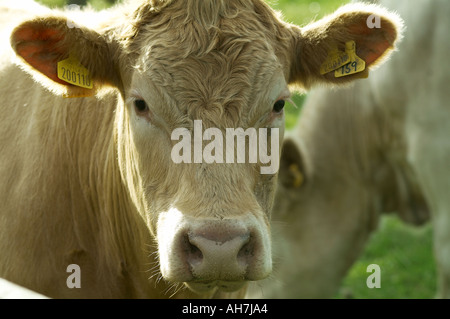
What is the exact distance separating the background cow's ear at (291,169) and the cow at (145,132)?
9.66 ft

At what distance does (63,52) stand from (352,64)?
5.21ft

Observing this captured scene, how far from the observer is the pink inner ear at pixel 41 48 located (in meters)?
3.60

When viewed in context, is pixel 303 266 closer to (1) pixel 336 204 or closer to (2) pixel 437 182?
(1) pixel 336 204

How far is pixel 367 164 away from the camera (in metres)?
7.77

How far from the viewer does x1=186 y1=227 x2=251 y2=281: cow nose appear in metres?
3.04

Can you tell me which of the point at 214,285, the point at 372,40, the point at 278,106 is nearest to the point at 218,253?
the point at 214,285

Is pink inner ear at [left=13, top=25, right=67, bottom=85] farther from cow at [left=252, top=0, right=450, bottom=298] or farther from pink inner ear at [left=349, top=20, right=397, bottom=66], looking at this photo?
cow at [left=252, top=0, right=450, bottom=298]

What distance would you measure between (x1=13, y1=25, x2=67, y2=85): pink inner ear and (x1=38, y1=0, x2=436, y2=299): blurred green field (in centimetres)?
383

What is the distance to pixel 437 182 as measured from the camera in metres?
6.29

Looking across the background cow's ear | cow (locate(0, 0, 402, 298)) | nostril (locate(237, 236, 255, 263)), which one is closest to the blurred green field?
the background cow's ear

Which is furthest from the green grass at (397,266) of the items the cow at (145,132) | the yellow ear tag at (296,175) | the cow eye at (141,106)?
the cow eye at (141,106)

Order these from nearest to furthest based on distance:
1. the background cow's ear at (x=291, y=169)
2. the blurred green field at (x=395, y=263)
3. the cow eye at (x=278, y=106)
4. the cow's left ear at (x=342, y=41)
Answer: the cow eye at (x=278, y=106)
the cow's left ear at (x=342, y=41)
the background cow's ear at (x=291, y=169)
the blurred green field at (x=395, y=263)

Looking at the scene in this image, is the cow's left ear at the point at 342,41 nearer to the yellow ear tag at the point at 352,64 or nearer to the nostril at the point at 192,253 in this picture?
the yellow ear tag at the point at 352,64

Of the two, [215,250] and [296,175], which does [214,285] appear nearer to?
[215,250]
